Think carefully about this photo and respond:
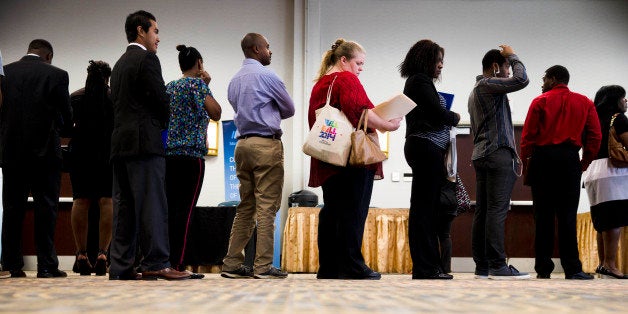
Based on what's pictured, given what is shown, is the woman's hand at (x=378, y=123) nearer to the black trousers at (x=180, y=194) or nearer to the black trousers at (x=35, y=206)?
the black trousers at (x=180, y=194)

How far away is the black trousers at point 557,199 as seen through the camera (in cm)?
377

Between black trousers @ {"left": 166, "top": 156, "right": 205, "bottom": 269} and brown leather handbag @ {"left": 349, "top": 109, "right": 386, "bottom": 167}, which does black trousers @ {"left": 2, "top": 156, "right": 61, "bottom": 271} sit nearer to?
black trousers @ {"left": 166, "top": 156, "right": 205, "bottom": 269}

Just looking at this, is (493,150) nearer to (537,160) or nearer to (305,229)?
(537,160)

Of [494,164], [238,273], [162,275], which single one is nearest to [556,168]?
[494,164]

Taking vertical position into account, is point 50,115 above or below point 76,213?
above

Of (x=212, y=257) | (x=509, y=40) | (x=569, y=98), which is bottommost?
(x=212, y=257)

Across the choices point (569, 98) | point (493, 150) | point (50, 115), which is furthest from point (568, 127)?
point (50, 115)

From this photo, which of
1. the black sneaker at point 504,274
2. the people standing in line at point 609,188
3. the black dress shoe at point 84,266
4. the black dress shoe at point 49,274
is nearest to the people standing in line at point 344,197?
the black sneaker at point 504,274

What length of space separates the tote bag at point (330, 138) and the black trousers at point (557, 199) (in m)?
1.29

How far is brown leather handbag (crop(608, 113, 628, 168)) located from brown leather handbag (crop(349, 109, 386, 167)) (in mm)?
2150

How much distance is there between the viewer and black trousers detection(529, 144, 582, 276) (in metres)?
3.77

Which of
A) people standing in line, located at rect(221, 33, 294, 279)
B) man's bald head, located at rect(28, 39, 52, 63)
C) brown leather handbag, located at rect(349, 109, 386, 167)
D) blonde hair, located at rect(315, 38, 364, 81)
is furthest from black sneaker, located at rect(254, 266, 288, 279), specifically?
man's bald head, located at rect(28, 39, 52, 63)

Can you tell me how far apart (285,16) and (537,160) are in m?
4.71

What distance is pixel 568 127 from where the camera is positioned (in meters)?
3.86
